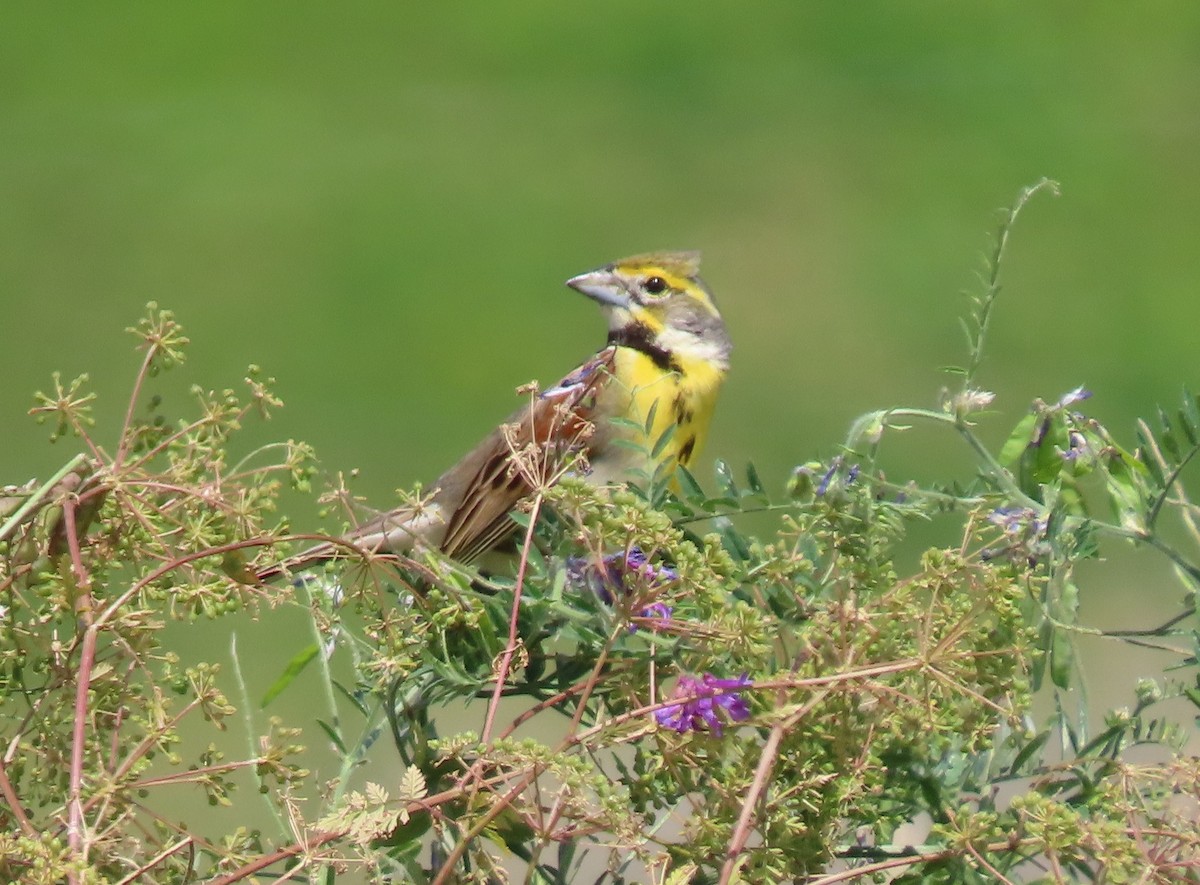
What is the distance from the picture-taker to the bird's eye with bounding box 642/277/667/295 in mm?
3586

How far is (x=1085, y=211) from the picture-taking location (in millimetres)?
8859

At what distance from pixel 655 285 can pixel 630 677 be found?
2.29 meters

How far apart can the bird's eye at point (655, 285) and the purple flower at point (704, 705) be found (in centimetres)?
235

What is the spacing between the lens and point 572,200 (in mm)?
9344

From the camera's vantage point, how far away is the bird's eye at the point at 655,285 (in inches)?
141

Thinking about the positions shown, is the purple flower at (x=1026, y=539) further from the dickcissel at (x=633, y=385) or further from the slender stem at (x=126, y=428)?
the dickcissel at (x=633, y=385)

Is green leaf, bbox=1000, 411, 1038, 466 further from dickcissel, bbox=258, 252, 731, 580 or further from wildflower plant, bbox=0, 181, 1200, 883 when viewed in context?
dickcissel, bbox=258, 252, 731, 580

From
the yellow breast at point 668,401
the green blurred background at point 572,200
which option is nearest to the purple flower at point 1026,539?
the yellow breast at point 668,401

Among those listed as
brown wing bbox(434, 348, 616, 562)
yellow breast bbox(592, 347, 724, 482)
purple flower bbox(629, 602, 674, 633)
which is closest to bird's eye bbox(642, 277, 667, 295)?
yellow breast bbox(592, 347, 724, 482)

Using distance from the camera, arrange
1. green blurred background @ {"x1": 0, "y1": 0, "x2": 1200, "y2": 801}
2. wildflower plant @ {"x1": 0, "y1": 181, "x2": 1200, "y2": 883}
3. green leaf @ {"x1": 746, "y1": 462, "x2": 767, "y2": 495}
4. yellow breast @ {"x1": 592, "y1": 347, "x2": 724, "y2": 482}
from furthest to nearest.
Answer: green blurred background @ {"x1": 0, "y1": 0, "x2": 1200, "y2": 801} → yellow breast @ {"x1": 592, "y1": 347, "x2": 724, "y2": 482} → green leaf @ {"x1": 746, "y1": 462, "x2": 767, "y2": 495} → wildflower plant @ {"x1": 0, "y1": 181, "x2": 1200, "y2": 883}

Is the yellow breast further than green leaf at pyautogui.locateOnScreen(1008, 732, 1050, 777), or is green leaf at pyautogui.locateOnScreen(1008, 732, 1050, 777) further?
the yellow breast

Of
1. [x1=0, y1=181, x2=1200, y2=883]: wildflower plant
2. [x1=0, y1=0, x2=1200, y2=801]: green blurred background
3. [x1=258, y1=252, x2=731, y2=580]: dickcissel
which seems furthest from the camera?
[x1=0, y1=0, x2=1200, y2=801]: green blurred background

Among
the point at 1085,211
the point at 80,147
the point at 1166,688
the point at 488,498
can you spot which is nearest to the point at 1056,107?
the point at 1085,211

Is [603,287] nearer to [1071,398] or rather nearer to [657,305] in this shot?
[657,305]
